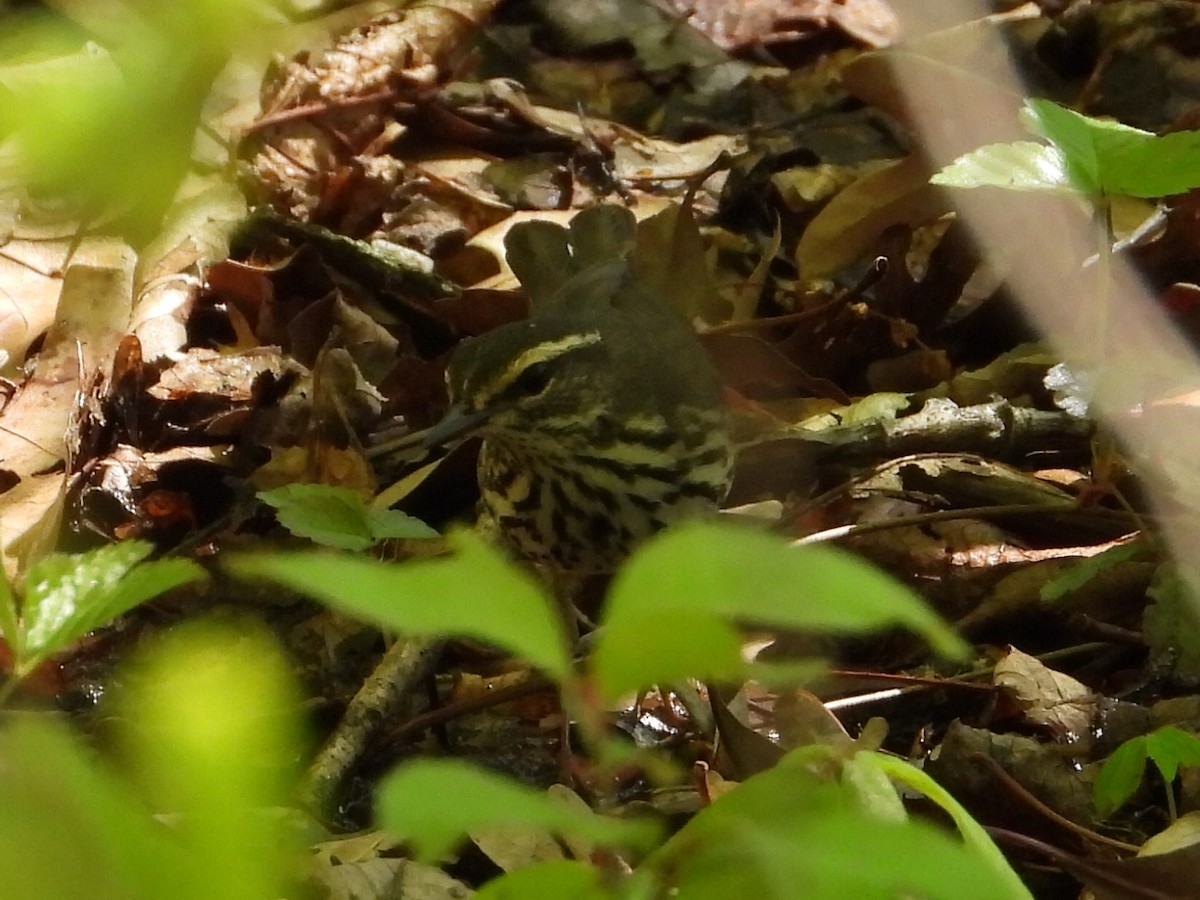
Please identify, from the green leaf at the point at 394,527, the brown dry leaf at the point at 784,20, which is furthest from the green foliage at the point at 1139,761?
the brown dry leaf at the point at 784,20

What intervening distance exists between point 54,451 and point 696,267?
119 cm

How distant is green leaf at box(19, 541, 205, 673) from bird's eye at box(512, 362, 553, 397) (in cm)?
124

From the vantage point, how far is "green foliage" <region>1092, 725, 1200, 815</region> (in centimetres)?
129

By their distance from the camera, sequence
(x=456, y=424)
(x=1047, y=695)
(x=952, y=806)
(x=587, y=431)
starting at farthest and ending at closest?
(x=587, y=431)
(x=456, y=424)
(x=1047, y=695)
(x=952, y=806)

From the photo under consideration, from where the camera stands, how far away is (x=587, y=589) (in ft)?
7.17

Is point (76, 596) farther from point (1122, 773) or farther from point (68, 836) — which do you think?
point (1122, 773)

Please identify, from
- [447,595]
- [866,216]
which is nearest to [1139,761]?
[447,595]

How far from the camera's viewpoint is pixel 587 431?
6.49 feet

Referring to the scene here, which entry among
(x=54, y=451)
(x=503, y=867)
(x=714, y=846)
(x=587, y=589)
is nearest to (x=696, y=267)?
(x=587, y=589)

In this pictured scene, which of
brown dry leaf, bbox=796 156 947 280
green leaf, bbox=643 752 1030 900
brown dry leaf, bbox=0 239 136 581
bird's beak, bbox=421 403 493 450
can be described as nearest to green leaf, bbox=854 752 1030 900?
green leaf, bbox=643 752 1030 900

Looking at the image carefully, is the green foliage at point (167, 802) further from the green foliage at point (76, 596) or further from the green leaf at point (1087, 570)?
the green leaf at point (1087, 570)

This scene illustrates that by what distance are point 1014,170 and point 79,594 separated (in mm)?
1243

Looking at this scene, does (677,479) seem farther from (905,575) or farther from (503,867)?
(503,867)

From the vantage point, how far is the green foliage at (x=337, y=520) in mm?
1365
